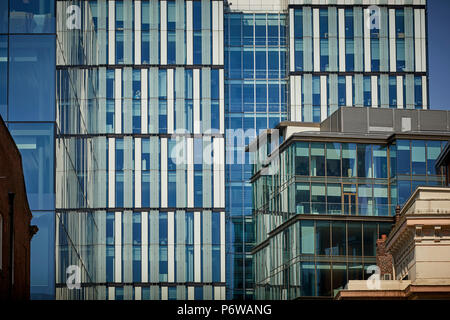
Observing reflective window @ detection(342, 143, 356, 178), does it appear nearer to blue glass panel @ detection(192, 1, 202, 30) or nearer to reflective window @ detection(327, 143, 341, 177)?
reflective window @ detection(327, 143, 341, 177)

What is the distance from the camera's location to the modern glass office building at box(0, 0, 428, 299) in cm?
13012

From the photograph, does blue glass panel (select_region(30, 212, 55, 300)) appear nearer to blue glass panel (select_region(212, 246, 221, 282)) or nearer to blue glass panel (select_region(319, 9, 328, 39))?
blue glass panel (select_region(212, 246, 221, 282))

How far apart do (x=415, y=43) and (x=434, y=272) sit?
7314 cm

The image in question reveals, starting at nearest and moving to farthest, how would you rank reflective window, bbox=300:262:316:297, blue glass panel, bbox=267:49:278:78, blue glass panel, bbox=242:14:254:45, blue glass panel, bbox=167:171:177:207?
1. reflective window, bbox=300:262:316:297
2. blue glass panel, bbox=167:171:177:207
3. blue glass panel, bbox=267:49:278:78
4. blue glass panel, bbox=242:14:254:45

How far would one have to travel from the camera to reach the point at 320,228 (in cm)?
9081

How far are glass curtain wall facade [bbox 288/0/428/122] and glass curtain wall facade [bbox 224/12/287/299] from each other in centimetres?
334

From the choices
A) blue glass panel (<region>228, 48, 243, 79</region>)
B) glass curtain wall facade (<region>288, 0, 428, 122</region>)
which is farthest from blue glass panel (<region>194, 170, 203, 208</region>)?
blue glass panel (<region>228, 48, 243, 79</region>)

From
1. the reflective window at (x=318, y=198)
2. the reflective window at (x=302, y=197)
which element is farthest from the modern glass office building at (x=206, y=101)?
the reflective window at (x=318, y=198)

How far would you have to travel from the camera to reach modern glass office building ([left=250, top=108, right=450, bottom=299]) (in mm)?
89938

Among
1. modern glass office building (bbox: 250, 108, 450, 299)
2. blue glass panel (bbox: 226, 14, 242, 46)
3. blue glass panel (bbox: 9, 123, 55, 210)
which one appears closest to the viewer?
blue glass panel (bbox: 9, 123, 55, 210)

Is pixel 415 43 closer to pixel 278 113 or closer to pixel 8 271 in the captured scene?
pixel 278 113

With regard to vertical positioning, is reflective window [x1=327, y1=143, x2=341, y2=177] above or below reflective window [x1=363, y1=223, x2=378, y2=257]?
above

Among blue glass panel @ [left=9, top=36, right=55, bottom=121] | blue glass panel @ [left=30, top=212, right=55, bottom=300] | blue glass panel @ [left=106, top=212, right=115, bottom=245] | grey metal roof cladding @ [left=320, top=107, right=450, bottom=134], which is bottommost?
blue glass panel @ [left=30, top=212, right=55, bottom=300]

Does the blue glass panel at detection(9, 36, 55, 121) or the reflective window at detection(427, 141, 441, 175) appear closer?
the blue glass panel at detection(9, 36, 55, 121)
